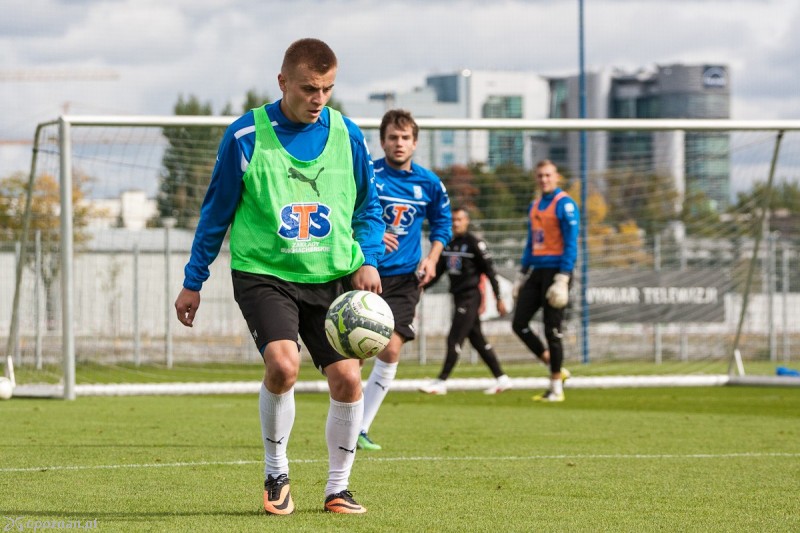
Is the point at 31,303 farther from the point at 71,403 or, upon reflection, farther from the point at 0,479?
the point at 0,479

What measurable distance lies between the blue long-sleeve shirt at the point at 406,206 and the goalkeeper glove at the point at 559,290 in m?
3.98

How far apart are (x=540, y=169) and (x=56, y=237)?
7.03 m

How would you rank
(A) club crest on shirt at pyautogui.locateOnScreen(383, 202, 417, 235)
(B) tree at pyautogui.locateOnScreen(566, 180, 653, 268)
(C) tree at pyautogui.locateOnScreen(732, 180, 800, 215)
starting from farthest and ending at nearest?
(B) tree at pyautogui.locateOnScreen(566, 180, 653, 268), (C) tree at pyautogui.locateOnScreen(732, 180, 800, 215), (A) club crest on shirt at pyautogui.locateOnScreen(383, 202, 417, 235)

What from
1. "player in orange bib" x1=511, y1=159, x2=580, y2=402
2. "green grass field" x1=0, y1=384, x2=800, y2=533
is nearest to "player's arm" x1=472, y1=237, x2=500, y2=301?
"player in orange bib" x1=511, y1=159, x2=580, y2=402

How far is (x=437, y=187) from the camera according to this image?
28.7ft

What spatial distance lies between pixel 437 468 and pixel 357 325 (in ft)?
7.36

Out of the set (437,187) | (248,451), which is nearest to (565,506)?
(248,451)

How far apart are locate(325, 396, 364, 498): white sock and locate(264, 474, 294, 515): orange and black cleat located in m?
0.21

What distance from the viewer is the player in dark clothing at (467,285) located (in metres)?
14.4

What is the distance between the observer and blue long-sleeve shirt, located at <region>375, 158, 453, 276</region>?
838 cm

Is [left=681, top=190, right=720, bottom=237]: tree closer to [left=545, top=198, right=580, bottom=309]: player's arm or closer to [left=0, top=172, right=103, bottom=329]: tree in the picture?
[left=545, top=198, right=580, bottom=309]: player's arm

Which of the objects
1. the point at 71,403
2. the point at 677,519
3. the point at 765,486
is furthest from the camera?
the point at 71,403

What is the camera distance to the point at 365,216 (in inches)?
225

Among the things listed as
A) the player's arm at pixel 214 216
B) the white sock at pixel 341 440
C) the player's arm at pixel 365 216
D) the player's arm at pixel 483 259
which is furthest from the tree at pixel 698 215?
the player's arm at pixel 214 216
